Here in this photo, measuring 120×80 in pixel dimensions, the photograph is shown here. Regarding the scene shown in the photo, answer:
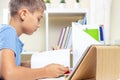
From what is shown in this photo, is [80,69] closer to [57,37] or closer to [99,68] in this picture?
[99,68]

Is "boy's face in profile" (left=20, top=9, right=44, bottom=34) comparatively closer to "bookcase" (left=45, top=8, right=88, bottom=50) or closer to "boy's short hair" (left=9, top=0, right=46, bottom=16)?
"boy's short hair" (left=9, top=0, right=46, bottom=16)

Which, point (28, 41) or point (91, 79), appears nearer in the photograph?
point (91, 79)

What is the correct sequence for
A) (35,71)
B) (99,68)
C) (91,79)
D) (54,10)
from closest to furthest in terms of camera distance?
(99,68)
(91,79)
(35,71)
(54,10)

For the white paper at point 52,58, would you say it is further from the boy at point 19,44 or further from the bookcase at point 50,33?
the bookcase at point 50,33

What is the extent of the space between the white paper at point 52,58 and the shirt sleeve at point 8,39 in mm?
108

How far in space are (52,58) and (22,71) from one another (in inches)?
6.1

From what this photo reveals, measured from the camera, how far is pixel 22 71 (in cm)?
82

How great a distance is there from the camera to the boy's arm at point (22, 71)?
2.64 ft

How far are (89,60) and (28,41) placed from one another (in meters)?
1.67

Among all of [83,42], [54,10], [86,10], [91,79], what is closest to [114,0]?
[86,10]

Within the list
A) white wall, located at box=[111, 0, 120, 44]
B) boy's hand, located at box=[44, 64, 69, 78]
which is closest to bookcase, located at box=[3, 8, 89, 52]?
white wall, located at box=[111, 0, 120, 44]

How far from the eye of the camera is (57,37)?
7.19ft

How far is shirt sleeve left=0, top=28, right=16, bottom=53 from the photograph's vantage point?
875 mm

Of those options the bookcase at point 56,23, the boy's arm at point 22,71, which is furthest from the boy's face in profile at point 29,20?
the bookcase at point 56,23
